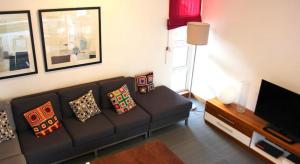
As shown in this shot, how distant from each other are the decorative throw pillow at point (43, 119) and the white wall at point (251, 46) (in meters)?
2.65

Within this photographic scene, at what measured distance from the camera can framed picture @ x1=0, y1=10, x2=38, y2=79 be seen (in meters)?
2.93

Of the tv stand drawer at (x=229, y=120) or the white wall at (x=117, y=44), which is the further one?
the tv stand drawer at (x=229, y=120)

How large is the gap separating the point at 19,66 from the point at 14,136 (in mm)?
828

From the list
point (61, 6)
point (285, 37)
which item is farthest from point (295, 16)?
point (61, 6)

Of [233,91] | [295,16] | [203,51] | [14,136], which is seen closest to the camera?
[14,136]

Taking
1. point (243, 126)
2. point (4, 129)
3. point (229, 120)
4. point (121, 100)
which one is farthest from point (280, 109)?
point (4, 129)

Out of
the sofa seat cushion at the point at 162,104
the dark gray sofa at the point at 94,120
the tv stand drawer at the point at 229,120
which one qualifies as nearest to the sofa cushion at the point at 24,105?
the dark gray sofa at the point at 94,120

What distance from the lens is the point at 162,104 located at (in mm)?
3803

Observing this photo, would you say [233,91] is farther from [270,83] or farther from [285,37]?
[285,37]

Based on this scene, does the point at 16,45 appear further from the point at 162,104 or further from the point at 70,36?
the point at 162,104

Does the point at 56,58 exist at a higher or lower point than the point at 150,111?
higher

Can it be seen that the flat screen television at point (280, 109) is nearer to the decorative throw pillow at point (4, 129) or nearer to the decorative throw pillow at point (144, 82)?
the decorative throw pillow at point (144, 82)

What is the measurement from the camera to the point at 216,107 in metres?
3.94

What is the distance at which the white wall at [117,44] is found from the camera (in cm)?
317
